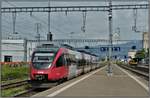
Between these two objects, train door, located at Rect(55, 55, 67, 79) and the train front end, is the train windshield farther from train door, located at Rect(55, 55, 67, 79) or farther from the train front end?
train door, located at Rect(55, 55, 67, 79)

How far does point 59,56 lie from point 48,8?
14807mm

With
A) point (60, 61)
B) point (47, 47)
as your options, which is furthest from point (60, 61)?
point (47, 47)

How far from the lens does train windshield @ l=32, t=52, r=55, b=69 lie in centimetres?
2381

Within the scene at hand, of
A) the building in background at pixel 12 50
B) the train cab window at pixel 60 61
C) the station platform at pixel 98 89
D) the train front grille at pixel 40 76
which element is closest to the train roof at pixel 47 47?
the train cab window at pixel 60 61

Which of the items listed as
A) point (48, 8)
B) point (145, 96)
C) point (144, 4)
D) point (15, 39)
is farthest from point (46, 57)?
point (15, 39)

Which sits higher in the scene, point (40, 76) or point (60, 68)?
point (60, 68)

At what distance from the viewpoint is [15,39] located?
107 m

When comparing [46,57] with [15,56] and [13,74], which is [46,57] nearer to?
[13,74]

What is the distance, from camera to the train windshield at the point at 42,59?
23.8 m

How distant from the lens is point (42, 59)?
79.4 feet

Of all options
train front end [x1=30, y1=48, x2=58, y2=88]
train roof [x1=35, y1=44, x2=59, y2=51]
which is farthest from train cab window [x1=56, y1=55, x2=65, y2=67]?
train roof [x1=35, y1=44, x2=59, y2=51]

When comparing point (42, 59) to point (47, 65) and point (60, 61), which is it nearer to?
point (47, 65)

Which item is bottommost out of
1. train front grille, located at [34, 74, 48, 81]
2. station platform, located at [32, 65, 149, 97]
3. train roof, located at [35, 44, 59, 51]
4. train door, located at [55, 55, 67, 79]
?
station platform, located at [32, 65, 149, 97]

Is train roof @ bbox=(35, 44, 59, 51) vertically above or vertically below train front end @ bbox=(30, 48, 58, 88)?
above
